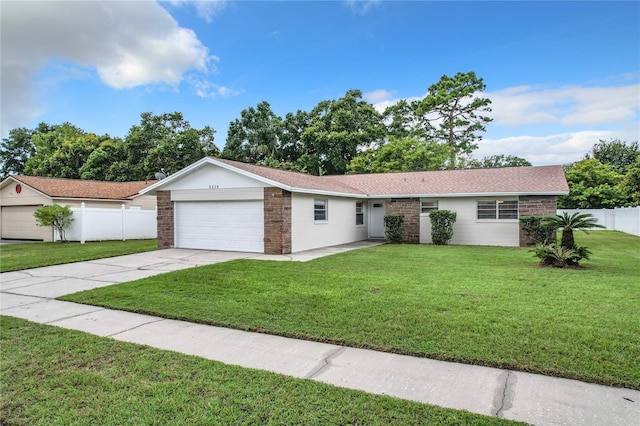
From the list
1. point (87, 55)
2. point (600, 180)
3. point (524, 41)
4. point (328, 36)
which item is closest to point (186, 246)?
point (87, 55)

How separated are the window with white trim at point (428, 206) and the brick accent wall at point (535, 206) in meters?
3.41

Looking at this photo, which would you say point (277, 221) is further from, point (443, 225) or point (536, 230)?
point (536, 230)

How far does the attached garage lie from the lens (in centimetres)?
1992

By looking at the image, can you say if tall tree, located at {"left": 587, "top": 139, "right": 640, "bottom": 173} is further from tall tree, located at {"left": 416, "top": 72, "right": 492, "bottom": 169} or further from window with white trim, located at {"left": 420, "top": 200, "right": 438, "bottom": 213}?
window with white trim, located at {"left": 420, "top": 200, "right": 438, "bottom": 213}

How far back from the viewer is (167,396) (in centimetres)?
317

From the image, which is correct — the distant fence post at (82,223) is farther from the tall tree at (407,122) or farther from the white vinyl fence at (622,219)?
the white vinyl fence at (622,219)

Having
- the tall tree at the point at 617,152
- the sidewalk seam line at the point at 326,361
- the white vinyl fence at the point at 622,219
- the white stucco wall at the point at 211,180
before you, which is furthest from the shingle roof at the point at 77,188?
the tall tree at the point at 617,152

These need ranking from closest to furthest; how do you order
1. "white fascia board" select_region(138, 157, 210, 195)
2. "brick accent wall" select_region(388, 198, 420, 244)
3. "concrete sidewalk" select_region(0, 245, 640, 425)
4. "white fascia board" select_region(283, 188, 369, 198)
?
"concrete sidewalk" select_region(0, 245, 640, 425), "white fascia board" select_region(283, 188, 369, 198), "white fascia board" select_region(138, 157, 210, 195), "brick accent wall" select_region(388, 198, 420, 244)

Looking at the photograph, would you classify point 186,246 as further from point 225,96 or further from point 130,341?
point 225,96

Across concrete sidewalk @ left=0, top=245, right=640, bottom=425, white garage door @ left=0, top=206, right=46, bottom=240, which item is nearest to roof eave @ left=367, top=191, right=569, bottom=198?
concrete sidewalk @ left=0, top=245, right=640, bottom=425

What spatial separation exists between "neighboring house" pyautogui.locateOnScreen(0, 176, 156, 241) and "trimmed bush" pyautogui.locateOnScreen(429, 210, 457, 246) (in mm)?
14631

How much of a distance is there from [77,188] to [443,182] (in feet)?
65.0

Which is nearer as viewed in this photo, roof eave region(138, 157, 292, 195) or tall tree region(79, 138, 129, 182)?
roof eave region(138, 157, 292, 195)

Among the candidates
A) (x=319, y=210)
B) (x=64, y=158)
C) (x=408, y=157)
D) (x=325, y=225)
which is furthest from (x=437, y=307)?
(x=64, y=158)
